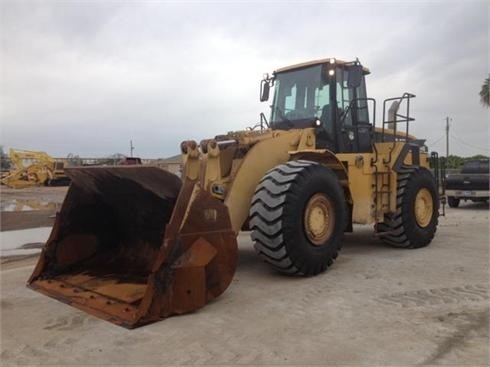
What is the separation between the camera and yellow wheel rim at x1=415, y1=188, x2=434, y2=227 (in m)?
8.29

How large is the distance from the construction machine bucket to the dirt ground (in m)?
0.19

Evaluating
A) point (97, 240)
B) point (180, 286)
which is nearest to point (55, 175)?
point (97, 240)

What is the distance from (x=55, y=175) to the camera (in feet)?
118

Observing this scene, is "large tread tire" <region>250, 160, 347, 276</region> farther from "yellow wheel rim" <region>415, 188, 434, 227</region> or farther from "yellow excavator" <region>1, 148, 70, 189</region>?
"yellow excavator" <region>1, 148, 70, 189</region>

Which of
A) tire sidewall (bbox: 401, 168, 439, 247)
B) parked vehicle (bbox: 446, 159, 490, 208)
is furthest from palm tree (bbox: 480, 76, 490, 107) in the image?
tire sidewall (bbox: 401, 168, 439, 247)

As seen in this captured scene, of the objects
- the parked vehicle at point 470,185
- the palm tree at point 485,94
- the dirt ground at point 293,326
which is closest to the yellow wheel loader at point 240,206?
the dirt ground at point 293,326

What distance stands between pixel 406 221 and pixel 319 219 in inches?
98.0

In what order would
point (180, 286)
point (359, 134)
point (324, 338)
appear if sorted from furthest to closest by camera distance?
point (359, 134) → point (180, 286) → point (324, 338)

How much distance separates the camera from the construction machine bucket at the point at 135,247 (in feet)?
14.6

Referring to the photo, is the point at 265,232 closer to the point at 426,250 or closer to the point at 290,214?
the point at 290,214

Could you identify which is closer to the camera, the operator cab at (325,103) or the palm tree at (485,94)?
the operator cab at (325,103)

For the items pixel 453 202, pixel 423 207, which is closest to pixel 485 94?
pixel 453 202

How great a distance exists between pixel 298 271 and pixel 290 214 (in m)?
0.71

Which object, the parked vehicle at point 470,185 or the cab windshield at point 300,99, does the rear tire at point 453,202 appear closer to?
the parked vehicle at point 470,185
